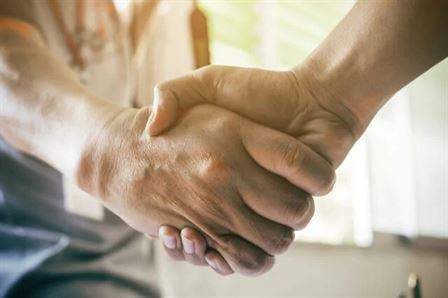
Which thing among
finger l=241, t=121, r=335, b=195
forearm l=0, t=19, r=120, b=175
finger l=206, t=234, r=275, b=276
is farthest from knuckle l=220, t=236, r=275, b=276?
forearm l=0, t=19, r=120, b=175

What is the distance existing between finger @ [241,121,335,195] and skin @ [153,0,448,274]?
3 centimetres

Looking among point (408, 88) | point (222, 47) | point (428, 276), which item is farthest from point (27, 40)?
point (428, 276)

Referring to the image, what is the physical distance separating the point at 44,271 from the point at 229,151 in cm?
34

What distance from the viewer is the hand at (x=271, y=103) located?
52 centimetres

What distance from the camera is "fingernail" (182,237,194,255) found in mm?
553

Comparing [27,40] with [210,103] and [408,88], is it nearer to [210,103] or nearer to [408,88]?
[210,103]

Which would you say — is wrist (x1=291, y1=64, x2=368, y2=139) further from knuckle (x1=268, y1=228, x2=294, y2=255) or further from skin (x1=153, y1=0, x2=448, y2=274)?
knuckle (x1=268, y1=228, x2=294, y2=255)

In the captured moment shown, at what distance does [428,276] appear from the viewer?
0.60 meters

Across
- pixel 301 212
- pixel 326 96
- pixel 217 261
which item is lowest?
pixel 217 261

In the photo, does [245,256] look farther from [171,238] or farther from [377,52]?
[377,52]

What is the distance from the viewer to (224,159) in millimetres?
499

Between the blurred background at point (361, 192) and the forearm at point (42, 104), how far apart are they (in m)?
0.22

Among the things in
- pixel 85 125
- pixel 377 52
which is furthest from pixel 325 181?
pixel 85 125

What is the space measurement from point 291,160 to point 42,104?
34cm
